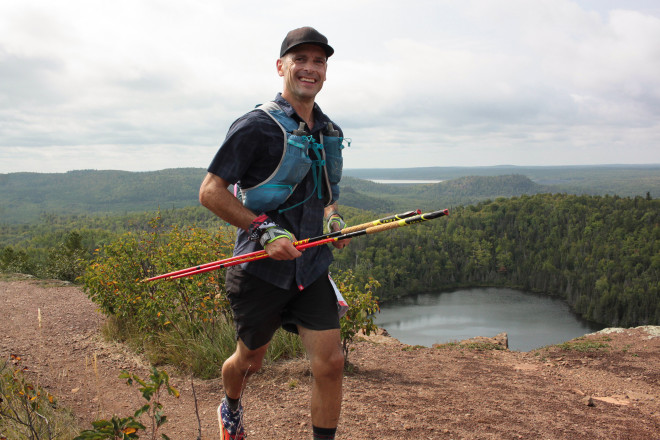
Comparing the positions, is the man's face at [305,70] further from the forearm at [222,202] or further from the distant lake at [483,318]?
the distant lake at [483,318]

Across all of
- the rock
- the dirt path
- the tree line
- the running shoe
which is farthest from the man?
the tree line

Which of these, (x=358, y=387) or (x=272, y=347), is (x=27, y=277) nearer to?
(x=272, y=347)

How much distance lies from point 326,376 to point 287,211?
0.97m

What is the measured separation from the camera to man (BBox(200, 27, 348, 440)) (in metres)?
2.59

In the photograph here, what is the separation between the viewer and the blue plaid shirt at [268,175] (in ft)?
8.43

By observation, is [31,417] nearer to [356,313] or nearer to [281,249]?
[281,249]

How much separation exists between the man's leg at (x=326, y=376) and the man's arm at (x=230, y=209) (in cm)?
53

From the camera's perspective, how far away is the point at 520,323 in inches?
2400

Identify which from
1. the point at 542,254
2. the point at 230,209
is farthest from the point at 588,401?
the point at 542,254

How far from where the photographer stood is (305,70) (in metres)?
2.78

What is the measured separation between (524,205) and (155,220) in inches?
4834

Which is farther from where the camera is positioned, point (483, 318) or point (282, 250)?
point (483, 318)

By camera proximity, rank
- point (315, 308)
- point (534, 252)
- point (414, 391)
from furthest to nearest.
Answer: point (534, 252) → point (414, 391) → point (315, 308)

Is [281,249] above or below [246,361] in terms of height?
above
